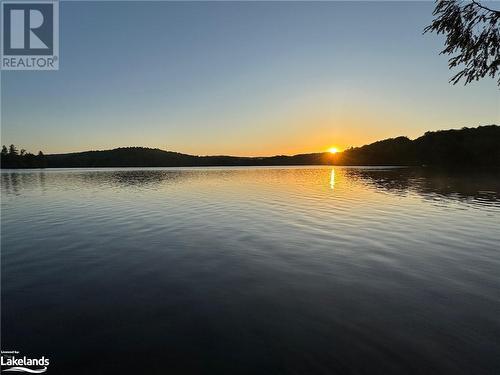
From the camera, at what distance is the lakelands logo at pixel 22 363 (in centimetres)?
635

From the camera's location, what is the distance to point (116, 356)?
659 centimetres

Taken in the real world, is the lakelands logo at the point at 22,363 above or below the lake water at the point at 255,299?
below

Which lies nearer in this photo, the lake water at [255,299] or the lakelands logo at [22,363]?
the lakelands logo at [22,363]

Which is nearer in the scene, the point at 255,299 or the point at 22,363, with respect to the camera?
the point at 22,363

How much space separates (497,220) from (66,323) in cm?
2850

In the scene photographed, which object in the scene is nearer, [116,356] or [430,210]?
[116,356]

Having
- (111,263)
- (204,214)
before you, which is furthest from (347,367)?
(204,214)

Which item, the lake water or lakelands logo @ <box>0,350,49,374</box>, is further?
the lake water

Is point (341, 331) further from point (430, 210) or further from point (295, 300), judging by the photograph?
point (430, 210)

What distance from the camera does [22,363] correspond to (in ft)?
21.5

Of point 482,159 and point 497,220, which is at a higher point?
point 482,159

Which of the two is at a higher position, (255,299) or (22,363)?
(255,299)

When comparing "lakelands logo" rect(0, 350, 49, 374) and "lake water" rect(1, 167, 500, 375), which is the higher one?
"lake water" rect(1, 167, 500, 375)

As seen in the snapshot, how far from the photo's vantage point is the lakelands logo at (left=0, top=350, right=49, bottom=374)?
635cm
